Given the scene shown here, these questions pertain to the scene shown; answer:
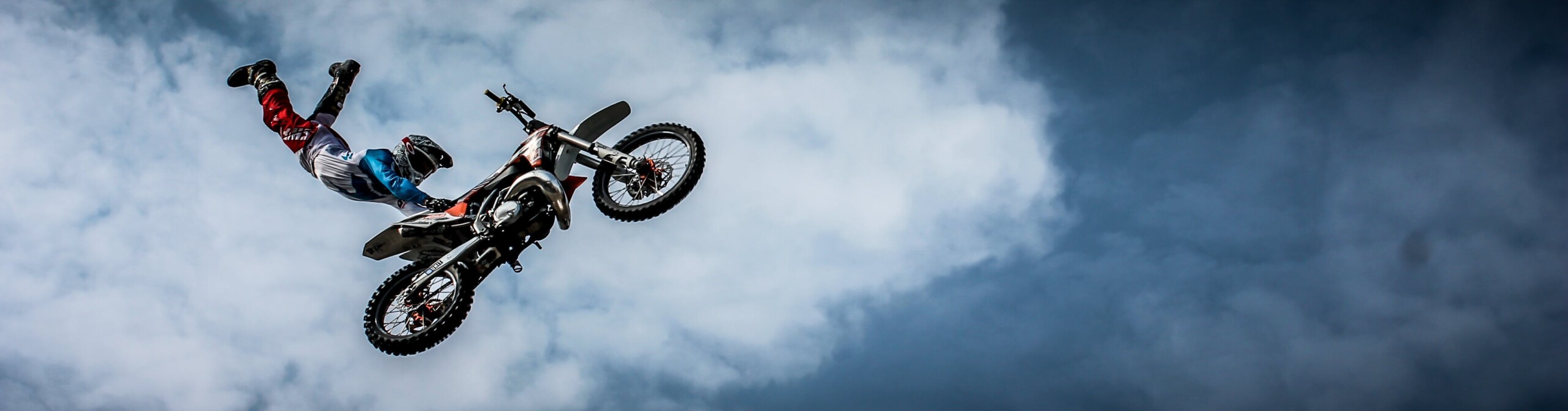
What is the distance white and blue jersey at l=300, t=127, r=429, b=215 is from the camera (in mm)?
14180

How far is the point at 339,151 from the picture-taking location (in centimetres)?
1439

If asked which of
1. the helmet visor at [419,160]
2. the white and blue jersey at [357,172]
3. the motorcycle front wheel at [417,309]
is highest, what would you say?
the helmet visor at [419,160]

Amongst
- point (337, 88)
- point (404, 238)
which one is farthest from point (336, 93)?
point (404, 238)

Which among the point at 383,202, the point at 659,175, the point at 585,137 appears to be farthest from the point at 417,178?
the point at 659,175

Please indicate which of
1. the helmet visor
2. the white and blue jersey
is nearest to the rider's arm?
the white and blue jersey

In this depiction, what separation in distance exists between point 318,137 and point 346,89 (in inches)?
35.1

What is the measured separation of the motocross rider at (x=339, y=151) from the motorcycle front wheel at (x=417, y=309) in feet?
3.19

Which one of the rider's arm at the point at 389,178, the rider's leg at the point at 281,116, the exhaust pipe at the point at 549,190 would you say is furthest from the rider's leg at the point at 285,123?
the exhaust pipe at the point at 549,190

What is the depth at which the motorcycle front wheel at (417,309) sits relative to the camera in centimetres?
1348

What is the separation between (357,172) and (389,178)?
48cm

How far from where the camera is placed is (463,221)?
14219 mm

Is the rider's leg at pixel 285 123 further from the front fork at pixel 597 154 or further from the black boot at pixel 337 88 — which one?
the front fork at pixel 597 154

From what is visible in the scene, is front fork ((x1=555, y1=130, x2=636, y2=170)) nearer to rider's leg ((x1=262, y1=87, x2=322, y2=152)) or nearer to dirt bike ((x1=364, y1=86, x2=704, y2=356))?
dirt bike ((x1=364, y1=86, x2=704, y2=356))

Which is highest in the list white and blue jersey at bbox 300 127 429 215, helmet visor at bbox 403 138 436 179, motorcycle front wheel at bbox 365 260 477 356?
helmet visor at bbox 403 138 436 179
